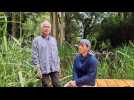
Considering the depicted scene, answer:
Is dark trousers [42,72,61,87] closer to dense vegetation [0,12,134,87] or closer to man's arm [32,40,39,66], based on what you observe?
dense vegetation [0,12,134,87]

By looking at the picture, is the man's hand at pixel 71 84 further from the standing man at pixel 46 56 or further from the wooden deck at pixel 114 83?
the wooden deck at pixel 114 83

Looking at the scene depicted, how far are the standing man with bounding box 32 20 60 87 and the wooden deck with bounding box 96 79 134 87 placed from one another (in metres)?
0.47

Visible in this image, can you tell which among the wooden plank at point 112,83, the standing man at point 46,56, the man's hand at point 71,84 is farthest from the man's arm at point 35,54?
the wooden plank at point 112,83

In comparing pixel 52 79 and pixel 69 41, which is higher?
pixel 69 41

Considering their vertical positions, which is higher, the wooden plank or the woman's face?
the woman's face

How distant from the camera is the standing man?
3553 mm

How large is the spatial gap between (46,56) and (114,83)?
816mm

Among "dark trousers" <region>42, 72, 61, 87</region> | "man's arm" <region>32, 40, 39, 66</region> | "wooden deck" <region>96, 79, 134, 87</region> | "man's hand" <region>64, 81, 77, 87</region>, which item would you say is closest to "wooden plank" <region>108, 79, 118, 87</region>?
"wooden deck" <region>96, 79, 134, 87</region>

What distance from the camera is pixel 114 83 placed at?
360 centimetres

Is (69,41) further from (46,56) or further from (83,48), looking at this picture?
(46,56)

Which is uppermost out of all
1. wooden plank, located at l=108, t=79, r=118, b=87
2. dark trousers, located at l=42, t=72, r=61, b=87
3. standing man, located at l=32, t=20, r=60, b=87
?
standing man, located at l=32, t=20, r=60, b=87

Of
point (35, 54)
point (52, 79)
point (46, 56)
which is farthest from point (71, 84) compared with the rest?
Answer: point (35, 54)
